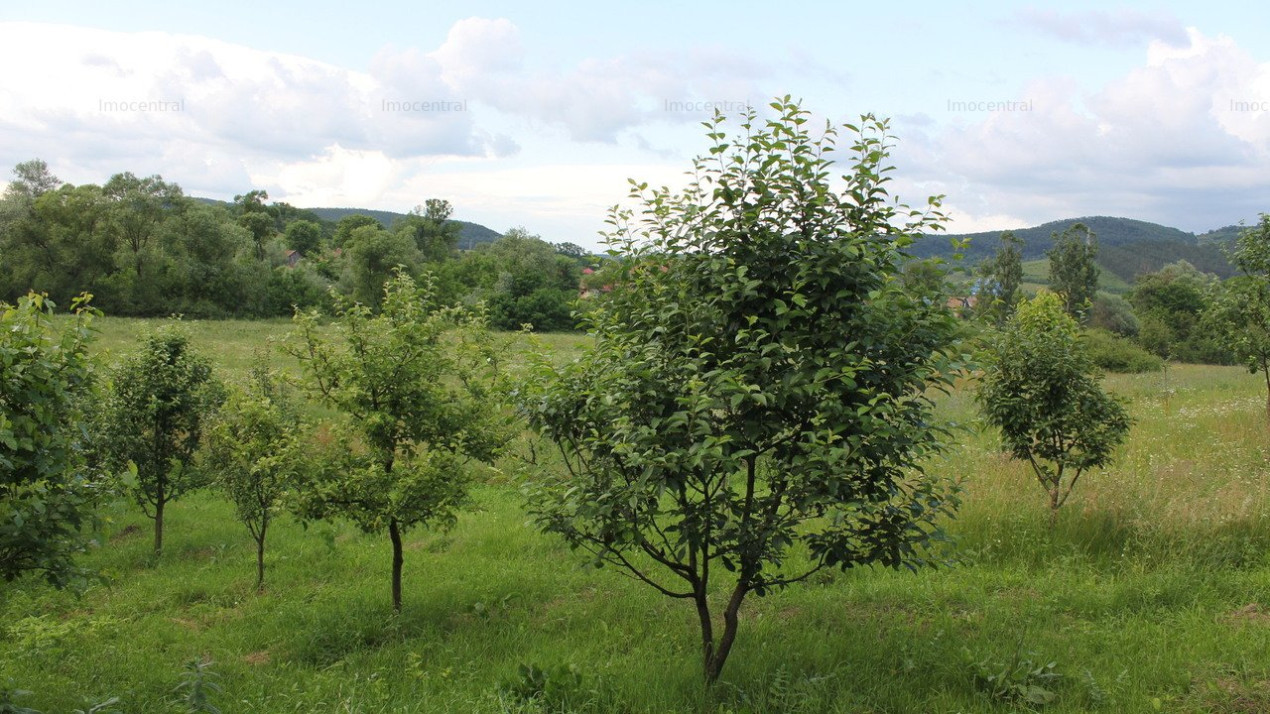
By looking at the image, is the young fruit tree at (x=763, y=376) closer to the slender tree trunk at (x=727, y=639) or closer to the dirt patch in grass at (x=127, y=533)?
the slender tree trunk at (x=727, y=639)

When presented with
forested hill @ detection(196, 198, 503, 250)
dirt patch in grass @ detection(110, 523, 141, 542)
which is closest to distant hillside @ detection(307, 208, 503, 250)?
forested hill @ detection(196, 198, 503, 250)

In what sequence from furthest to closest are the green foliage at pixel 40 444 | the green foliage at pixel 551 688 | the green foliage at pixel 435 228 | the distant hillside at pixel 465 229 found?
the distant hillside at pixel 465 229 → the green foliage at pixel 435 228 → the green foliage at pixel 551 688 → the green foliage at pixel 40 444

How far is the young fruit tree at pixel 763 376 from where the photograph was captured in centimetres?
508

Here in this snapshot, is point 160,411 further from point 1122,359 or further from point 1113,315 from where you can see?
point 1113,315

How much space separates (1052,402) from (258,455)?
1006 centimetres

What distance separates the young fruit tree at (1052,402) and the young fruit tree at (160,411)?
39.3 feet

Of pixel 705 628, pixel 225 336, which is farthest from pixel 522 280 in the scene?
pixel 705 628

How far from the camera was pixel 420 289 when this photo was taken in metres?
8.76

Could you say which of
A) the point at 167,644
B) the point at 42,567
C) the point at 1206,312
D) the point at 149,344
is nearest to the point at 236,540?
the point at 149,344

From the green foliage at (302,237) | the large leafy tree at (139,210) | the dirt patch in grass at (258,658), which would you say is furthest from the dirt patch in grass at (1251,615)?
the green foliage at (302,237)

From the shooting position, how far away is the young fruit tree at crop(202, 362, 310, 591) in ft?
27.9

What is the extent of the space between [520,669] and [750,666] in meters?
1.96

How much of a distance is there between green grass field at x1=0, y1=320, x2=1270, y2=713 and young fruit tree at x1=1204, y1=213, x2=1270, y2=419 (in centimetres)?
439

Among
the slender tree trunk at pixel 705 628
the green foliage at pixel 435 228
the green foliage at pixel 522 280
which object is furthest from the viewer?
the green foliage at pixel 435 228
